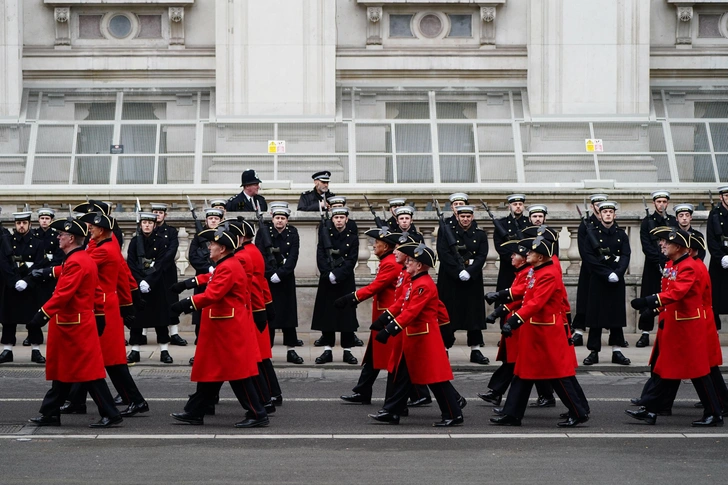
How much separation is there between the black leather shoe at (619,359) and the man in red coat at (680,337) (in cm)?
369

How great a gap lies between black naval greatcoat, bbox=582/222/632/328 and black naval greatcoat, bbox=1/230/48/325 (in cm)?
694

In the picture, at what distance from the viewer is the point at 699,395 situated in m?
11.3

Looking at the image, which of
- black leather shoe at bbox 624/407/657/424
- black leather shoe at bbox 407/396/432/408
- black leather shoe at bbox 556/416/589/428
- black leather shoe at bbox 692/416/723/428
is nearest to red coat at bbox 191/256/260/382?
black leather shoe at bbox 407/396/432/408

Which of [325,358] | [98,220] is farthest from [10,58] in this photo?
[98,220]

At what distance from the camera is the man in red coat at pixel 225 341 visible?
10.8 m

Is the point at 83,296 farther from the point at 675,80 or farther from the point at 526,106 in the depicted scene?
the point at 675,80

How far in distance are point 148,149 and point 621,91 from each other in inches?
385

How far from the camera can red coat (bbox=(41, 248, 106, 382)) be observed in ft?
35.2

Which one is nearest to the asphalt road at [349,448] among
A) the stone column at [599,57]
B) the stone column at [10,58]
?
the stone column at [599,57]

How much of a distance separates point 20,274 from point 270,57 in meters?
10.5

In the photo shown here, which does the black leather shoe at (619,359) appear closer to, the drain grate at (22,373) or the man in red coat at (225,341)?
the man in red coat at (225,341)

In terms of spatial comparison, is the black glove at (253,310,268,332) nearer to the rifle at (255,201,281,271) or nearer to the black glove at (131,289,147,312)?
Result: the black glove at (131,289,147,312)

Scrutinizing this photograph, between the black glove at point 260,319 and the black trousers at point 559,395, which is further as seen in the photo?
the black glove at point 260,319

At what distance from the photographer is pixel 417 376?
1105cm
